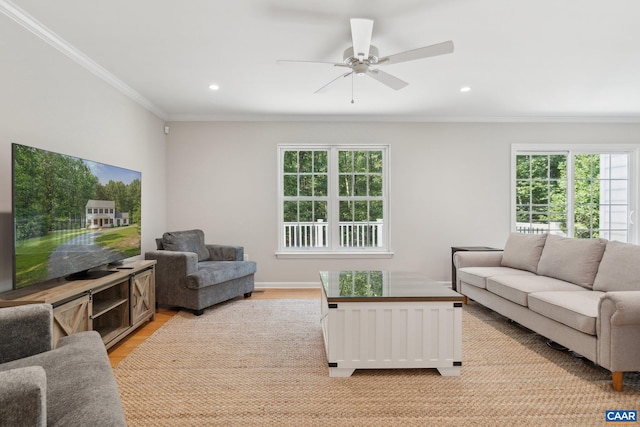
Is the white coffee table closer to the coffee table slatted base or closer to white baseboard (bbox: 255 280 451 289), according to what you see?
the coffee table slatted base

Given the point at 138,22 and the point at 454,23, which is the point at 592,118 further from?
the point at 138,22

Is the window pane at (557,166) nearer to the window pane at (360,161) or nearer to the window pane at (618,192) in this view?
the window pane at (618,192)

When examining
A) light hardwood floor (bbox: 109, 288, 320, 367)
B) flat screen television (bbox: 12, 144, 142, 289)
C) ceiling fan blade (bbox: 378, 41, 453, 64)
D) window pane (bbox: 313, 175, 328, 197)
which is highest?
ceiling fan blade (bbox: 378, 41, 453, 64)

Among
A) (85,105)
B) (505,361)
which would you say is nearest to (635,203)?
(505,361)

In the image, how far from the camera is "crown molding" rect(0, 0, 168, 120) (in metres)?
2.22

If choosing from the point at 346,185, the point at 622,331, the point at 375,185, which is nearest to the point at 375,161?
the point at 375,185

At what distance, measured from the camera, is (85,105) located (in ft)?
9.93

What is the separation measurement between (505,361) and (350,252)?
259 cm

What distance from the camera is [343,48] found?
9.09ft

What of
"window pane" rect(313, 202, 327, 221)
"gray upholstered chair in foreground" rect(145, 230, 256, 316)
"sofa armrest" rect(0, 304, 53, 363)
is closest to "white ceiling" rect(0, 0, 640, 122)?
"window pane" rect(313, 202, 327, 221)

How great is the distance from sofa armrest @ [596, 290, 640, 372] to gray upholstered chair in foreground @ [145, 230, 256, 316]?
3308mm

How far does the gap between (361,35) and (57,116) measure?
2.48 m

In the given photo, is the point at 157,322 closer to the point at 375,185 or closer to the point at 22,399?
the point at 22,399

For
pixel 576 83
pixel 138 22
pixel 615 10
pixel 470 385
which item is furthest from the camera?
pixel 576 83
